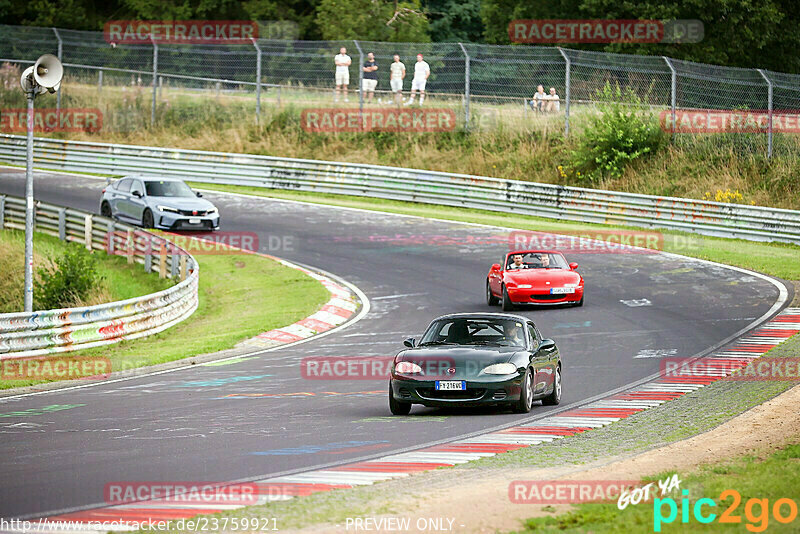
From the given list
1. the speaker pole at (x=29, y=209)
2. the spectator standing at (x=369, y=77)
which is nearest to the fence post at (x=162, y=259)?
the speaker pole at (x=29, y=209)

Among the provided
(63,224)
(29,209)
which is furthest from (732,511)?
(63,224)

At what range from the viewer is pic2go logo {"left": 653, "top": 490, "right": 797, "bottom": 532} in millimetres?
6961

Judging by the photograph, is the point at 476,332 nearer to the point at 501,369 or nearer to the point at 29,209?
the point at 501,369

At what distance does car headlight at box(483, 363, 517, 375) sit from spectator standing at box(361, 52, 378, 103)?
27.8 meters

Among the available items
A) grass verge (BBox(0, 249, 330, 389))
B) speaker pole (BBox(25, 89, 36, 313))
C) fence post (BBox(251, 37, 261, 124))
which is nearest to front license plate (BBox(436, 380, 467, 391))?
grass verge (BBox(0, 249, 330, 389))

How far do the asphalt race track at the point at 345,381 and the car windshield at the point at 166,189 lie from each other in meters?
1.46

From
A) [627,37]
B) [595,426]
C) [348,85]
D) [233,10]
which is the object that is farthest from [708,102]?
[233,10]

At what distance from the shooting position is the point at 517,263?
22.2 metres

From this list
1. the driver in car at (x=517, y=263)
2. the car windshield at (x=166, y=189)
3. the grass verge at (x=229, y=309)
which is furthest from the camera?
the car windshield at (x=166, y=189)

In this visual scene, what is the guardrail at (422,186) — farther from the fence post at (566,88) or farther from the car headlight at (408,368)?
the car headlight at (408,368)

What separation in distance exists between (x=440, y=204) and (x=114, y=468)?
27010mm

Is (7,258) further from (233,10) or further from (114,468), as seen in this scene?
(233,10)

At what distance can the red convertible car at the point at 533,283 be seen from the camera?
70.4ft

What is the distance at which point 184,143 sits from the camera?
4275cm
